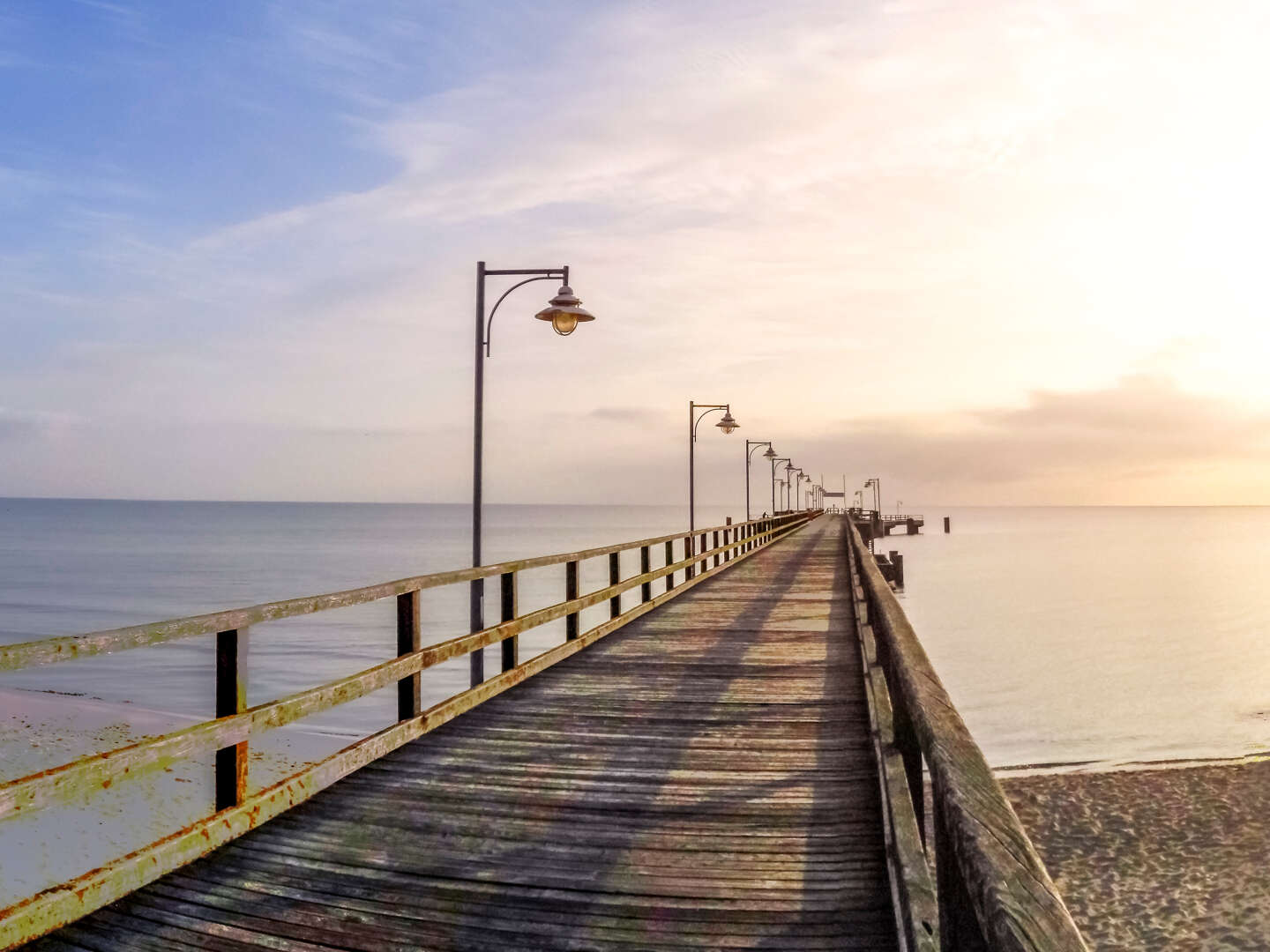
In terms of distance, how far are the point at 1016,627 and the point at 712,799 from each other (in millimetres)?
54580

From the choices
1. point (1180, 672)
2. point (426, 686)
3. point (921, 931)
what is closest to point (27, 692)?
point (426, 686)

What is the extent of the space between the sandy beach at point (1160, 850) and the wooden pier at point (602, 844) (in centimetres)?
1287

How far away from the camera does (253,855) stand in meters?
4.18

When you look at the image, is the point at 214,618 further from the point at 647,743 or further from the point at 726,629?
the point at 726,629

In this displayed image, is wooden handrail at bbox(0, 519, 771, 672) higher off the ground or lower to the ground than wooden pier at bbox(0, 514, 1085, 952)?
higher

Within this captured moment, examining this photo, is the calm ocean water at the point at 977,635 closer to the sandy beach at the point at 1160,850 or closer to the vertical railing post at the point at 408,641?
the sandy beach at the point at 1160,850

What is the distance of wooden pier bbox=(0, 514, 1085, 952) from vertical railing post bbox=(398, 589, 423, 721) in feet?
0.19

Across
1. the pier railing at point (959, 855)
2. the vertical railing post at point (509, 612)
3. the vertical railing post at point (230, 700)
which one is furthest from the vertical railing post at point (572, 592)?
the pier railing at point (959, 855)

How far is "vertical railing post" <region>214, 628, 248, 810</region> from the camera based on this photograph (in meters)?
4.35

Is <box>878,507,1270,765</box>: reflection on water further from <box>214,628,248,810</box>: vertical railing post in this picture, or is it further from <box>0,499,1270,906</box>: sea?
<box>214,628,248,810</box>: vertical railing post

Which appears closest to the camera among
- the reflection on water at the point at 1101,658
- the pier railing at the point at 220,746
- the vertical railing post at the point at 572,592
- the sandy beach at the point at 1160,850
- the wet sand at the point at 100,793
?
the pier railing at the point at 220,746

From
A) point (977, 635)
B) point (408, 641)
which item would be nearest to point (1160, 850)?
point (408, 641)

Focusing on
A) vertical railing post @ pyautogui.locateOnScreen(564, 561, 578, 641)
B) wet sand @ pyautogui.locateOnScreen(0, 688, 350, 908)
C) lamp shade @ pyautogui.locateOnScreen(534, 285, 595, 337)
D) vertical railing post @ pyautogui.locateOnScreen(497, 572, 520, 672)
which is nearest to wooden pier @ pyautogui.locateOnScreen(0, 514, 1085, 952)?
vertical railing post @ pyautogui.locateOnScreen(497, 572, 520, 672)

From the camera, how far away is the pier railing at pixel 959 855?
148 cm
